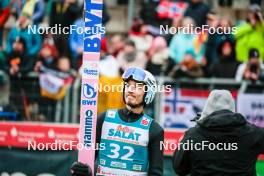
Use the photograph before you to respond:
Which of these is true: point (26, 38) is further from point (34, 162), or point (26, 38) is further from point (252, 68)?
point (252, 68)

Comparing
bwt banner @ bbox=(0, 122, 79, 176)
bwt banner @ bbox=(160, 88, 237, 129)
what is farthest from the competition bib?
bwt banner @ bbox=(160, 88, 237, 129)

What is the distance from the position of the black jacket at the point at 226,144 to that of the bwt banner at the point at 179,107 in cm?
509

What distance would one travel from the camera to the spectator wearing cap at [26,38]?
12016mm

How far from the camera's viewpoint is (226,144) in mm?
5785

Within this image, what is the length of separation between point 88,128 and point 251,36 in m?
6.02

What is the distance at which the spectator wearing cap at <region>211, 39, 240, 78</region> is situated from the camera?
11.4 metres

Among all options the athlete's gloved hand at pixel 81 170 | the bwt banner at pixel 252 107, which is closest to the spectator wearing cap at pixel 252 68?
the bwt banner at pixel 252 107

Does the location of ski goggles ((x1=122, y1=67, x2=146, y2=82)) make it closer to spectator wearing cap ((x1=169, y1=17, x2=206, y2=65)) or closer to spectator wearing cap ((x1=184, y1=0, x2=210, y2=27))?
spectator wearing cap ((x1=169, y1=17, x2=206, y2=65))

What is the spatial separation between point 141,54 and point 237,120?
5.85 meters

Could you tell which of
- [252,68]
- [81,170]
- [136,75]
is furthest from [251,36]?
[81,170]

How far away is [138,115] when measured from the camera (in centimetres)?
648

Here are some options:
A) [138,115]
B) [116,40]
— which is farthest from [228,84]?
[138,115]

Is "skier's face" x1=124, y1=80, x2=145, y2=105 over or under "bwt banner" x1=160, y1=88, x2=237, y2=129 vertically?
over

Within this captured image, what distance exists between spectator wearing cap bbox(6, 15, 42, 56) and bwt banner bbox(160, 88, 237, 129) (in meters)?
2.51
